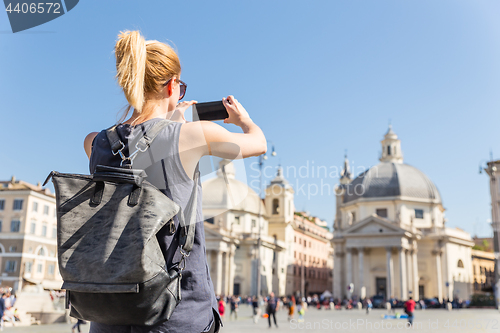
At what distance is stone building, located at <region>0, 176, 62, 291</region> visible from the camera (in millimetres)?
46438

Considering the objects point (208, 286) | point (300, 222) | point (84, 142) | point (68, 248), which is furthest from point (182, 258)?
point (300, 222)

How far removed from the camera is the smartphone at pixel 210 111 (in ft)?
5.55

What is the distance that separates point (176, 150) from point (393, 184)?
59901mm

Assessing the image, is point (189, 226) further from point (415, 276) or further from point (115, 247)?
point (415, 276)

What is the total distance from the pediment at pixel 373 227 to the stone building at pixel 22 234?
3168 centimetres

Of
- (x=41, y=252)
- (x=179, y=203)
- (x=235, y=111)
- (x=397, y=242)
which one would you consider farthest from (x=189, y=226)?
(x=397, y=242)

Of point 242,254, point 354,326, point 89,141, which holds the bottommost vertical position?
point 354,326

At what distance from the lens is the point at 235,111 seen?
1.64 metres

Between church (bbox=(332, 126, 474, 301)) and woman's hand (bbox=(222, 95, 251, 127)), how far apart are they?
53394 millimetres

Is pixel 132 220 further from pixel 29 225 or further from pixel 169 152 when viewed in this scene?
pixel 29 225

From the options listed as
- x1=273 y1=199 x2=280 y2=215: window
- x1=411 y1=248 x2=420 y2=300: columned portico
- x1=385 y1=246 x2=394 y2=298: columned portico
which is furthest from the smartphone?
x1=273 y1=199 x2=280 y2=215: window

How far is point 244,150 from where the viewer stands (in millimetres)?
1532

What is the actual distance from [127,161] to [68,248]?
288mm

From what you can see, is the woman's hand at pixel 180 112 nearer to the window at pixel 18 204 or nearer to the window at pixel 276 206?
the window at pixel 18 204
